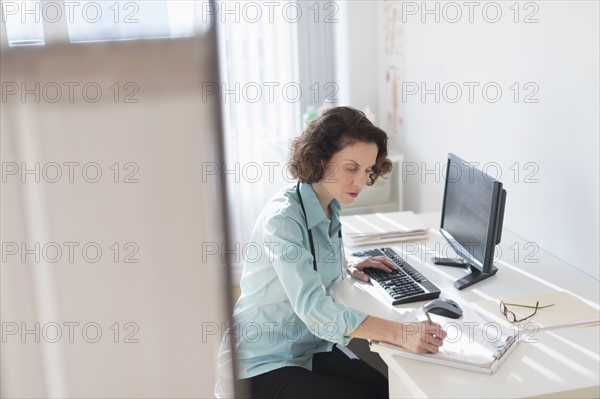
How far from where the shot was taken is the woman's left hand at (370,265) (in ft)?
6.84

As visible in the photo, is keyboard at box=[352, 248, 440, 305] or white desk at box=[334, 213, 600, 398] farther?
keyboard at box=[352, 248, 440, 305]

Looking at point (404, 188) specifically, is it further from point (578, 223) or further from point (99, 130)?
point (99, 130)

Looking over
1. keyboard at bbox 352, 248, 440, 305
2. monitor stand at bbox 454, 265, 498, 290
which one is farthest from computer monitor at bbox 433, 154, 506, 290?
keyboard at bbox 352, 248, 440, 305

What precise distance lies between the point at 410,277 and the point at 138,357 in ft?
5.05

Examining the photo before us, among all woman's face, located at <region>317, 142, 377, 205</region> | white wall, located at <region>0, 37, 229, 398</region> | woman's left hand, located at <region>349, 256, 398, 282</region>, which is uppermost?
white wall, located at <region>0, 37, 229, 398</region>

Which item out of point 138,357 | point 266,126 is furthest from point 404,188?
point 138,357

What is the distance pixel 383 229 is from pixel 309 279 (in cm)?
84

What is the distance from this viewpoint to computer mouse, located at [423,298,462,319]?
5.83ft

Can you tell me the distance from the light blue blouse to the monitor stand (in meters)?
0.38

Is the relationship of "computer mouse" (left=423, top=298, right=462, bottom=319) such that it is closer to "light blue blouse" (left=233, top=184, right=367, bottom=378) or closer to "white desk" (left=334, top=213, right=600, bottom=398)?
"white desk" (left=334, top=213, right=600, bottom=398)

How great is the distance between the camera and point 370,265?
6.90 feet

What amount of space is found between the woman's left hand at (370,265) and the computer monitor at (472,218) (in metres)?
0.18

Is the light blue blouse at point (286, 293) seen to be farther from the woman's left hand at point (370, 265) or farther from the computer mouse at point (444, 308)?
the computer mouse at point (444, 308)

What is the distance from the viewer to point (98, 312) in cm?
56
